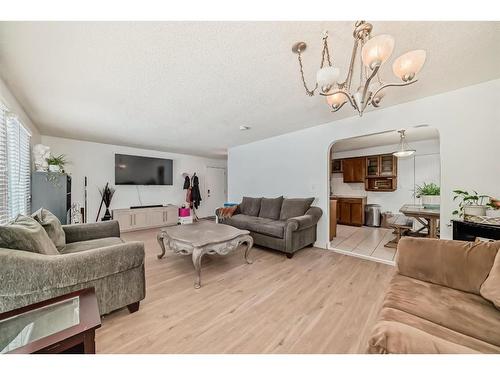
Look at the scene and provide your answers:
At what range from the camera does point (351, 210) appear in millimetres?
5312

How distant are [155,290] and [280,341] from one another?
4.57ft

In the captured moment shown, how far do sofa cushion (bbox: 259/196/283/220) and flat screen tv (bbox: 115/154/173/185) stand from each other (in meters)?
3.29

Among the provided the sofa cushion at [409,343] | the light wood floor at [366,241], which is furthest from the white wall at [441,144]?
the sofa cushion at [409,343]

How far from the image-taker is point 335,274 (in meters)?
2.37

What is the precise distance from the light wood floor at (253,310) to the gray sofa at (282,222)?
37 centimetres

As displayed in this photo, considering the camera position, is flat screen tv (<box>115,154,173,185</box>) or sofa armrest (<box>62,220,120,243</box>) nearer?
sofa armrest (<box>62,220,120,243</box>)

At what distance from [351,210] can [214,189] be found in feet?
15.0

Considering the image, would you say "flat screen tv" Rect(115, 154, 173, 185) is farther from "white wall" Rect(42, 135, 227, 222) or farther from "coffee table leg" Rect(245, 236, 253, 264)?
"coffee table leg" Rect(245, 236, 253, 264)

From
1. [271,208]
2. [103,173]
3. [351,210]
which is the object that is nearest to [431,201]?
[351,210]

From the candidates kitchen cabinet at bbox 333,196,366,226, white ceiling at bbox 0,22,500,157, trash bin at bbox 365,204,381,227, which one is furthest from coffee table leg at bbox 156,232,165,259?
trash bin at bbox 365,204,381,227

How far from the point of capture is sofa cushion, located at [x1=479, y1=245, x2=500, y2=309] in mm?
1039

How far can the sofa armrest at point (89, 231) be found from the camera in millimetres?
2191

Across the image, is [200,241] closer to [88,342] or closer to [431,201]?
[88,342]
